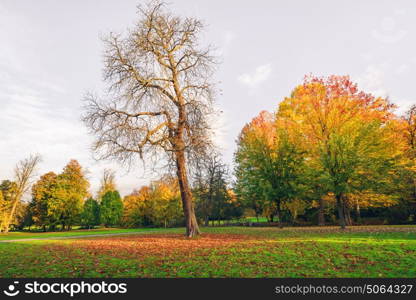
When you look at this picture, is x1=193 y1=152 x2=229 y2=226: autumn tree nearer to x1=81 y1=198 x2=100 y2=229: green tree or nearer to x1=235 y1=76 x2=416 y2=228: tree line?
x1=235 y1=76 x2=416 y2=228: tree line

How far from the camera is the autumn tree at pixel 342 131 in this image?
2027cm

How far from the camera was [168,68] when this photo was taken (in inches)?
730

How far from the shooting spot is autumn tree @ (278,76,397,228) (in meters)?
20.3

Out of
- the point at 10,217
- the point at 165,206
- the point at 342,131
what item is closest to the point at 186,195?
the point at 342,131

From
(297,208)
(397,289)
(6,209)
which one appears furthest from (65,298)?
(6,209)

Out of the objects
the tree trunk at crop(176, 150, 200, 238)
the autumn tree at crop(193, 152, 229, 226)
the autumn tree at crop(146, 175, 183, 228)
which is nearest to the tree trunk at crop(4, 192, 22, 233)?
the autumn tree at crop(146, 175, 183, 228)

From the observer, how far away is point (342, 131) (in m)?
22.5

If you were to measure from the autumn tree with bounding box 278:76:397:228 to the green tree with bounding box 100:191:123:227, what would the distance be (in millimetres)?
36605

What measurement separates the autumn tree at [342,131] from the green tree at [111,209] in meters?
36.6

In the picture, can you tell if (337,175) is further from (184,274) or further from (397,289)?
(184,274)

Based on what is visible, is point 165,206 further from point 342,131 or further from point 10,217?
point 342,131

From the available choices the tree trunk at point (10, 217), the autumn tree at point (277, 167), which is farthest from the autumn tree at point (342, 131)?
the tree trunk at point (10, 217)

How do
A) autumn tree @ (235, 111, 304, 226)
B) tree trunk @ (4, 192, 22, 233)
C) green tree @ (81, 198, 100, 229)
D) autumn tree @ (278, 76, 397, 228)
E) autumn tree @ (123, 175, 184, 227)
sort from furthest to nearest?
green tree @ (81, 198, 100, 229) → autumn tree @ (123, 175, 184, 227) → tree trunk @ (4, 192, 22, 233) → autumn tree @ (235, 111, 304, 226) → autumn tree @ (278, 76, 397, 228)

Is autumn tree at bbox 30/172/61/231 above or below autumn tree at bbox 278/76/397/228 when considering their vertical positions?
below
